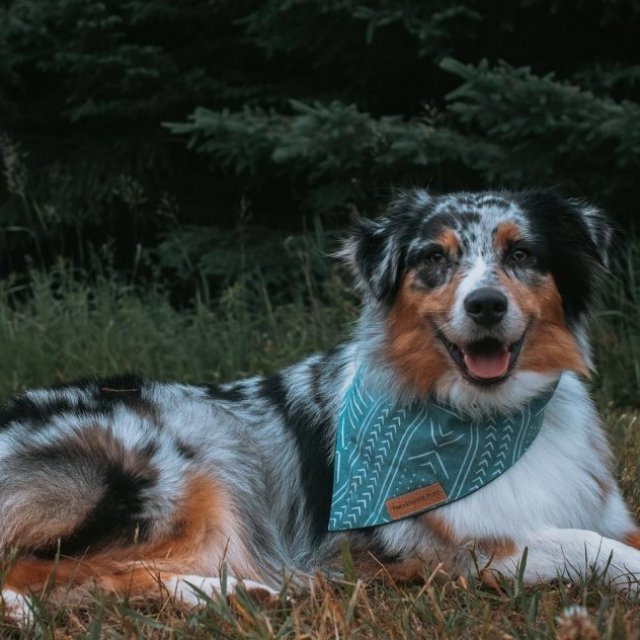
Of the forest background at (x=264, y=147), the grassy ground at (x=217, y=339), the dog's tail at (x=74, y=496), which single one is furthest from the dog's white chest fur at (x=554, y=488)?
the dog's tail at (x=74, y=496)

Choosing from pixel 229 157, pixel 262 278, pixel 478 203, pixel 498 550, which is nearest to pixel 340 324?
pixel 262 278

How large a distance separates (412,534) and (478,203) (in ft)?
4.38

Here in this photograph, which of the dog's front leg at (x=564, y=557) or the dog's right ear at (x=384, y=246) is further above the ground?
the dog's right ear at (x=384, y=246)

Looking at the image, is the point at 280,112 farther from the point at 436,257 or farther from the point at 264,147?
A: the point at 436,257

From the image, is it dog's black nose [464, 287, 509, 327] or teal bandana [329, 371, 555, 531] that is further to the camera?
teal bandana [329, 371, 555, 531]

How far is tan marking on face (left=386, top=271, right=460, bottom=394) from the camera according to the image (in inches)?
151

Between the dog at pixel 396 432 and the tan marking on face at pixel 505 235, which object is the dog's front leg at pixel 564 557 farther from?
the tan marking on face at pixel 505 235

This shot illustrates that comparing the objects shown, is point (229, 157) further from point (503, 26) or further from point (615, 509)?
point (615, 509)

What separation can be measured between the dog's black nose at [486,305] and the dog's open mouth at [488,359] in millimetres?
158

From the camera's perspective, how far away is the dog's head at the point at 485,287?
3.71m

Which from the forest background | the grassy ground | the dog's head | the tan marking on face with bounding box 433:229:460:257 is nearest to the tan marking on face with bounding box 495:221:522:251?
the dog's head

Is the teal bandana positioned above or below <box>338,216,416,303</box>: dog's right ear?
below

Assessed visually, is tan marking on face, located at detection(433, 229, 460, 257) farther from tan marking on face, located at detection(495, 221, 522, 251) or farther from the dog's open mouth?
the dog's open mouth

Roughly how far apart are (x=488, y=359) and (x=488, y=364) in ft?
0.07
